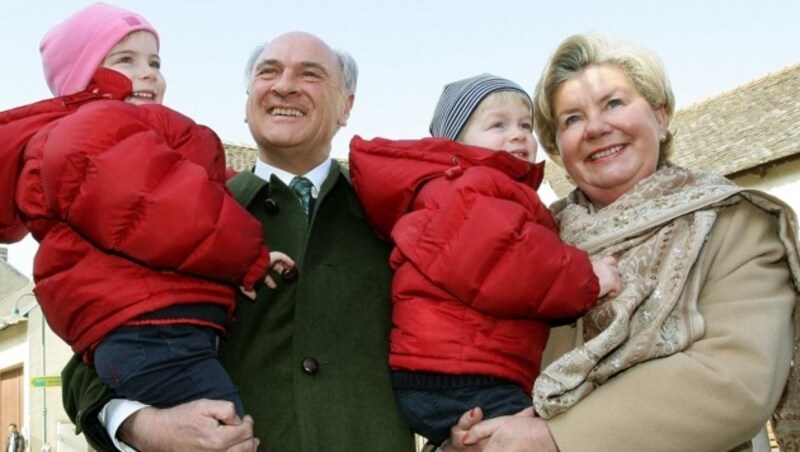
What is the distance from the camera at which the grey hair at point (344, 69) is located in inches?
139

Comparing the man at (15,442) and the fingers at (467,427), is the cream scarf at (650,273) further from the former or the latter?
the man at (15,442)

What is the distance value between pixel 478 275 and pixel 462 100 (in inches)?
38.2

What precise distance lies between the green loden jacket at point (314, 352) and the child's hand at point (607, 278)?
748mm

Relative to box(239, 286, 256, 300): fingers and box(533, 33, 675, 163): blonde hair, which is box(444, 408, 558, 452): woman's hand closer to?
box(239, 286, 256, 300): fingers

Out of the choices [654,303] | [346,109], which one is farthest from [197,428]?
[346,109]

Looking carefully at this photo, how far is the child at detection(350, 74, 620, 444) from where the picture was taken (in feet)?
8.20

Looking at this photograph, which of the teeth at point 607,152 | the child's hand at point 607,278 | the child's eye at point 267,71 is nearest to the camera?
the child's hand at point 607,278

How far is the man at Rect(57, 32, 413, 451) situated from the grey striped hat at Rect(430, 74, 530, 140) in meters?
0.43

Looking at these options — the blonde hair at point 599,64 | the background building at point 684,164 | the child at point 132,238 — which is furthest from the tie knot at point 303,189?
the background building at point 684,164

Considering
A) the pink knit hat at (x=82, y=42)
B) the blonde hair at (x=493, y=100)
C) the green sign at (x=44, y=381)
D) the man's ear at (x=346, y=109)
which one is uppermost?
the pink knit hat at (x=82, y=42)

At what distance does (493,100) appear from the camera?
10.5 ft

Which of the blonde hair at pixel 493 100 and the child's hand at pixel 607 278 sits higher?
the blonde hair at pixel 493 100

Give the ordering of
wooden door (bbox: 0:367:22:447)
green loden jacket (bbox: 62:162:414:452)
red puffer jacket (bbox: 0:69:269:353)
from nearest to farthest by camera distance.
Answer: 1. red puffer jacket (bbox: 0:69:269:353)
2. green loden jacket (bbox: 62:162:414:452)
3. wooden door (bbox: 0:367:22:447)

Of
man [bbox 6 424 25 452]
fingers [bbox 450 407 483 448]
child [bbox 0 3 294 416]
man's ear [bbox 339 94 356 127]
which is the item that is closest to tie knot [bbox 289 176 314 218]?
man's ear [bbox 339 94 356 127]
